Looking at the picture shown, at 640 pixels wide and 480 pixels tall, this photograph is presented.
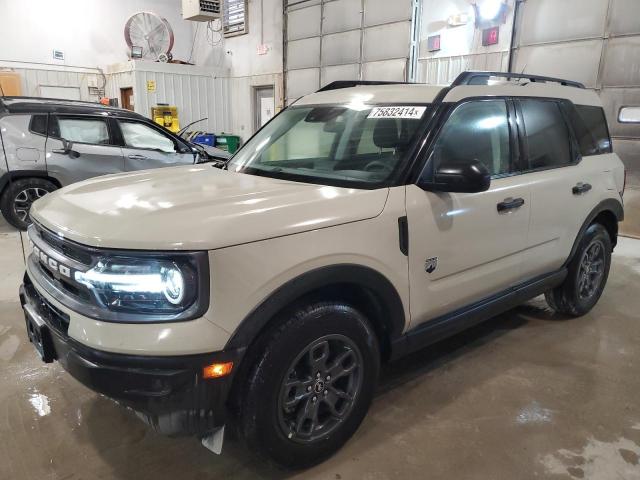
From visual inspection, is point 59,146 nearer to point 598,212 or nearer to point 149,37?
point 598,212

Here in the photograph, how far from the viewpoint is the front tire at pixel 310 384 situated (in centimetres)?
180

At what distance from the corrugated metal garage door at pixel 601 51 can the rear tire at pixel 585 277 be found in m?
3.70

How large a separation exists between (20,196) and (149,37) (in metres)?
7.13

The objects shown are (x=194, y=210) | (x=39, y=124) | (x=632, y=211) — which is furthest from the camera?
(x=632, y=211)

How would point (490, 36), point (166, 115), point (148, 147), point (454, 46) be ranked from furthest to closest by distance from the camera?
point (166, 115) < point (454, 46) < point (490, 36) < point (148, 147)

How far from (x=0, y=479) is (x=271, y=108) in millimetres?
11340

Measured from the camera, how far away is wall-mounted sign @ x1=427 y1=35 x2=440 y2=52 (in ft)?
27.7

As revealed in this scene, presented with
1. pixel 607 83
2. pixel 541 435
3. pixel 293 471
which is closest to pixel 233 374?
pixel 293 471

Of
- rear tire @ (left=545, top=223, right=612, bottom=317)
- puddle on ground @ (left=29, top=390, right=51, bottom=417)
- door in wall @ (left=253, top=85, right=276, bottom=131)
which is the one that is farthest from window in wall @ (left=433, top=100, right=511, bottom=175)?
door in wall @ (left=253, top=85, right=276, bottom=131)

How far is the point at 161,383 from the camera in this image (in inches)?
62.7

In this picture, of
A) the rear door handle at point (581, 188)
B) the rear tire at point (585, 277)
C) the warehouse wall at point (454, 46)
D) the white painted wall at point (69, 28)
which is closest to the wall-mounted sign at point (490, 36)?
the warehouse wall at point (454, 46)

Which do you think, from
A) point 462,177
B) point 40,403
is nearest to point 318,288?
point 462,177

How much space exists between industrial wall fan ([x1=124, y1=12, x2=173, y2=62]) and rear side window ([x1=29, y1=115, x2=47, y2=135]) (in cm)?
626

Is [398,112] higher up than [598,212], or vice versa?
[398,112]
